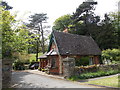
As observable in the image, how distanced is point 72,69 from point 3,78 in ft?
24.2

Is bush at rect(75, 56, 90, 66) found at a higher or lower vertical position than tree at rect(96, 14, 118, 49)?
lower

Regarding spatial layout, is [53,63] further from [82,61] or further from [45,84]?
[45,84]

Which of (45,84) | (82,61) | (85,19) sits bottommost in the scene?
(45,84)

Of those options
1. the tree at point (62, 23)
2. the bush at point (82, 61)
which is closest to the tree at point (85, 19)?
the tree at point (62, 23)

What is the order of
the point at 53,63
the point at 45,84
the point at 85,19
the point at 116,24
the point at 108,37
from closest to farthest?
the point at 45,84
the point at 53,63
the point at 108,37
the point at 116,24
the point at 85,19

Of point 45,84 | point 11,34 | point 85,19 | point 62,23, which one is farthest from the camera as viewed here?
point 62,23

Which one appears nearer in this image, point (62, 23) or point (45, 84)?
point (45, 84)

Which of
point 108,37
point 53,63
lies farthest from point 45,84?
point 108,37

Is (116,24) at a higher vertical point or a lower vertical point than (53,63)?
higher

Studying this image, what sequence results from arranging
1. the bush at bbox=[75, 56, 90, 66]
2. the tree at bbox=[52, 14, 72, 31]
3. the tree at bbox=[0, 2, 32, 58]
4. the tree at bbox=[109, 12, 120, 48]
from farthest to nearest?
1. the tree at bbox=[52, 14, 72, 31]
2. the tree at bbox=[109, 12, 120, 48]
3. the bush at bbox=[75, 56, 90, 66]
4. the tree at bbox=[0, 2, 32, 58]

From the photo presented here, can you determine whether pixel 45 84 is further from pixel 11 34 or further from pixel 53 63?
pixel 53 63

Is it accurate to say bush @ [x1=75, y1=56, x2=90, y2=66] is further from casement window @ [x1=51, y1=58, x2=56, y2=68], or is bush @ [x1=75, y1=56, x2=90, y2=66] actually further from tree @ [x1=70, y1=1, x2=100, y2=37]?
tree @ [x1=70, y1=1, x2=100, y2=37]

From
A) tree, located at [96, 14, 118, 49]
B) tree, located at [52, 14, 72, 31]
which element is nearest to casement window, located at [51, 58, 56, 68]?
tree, located at [96, 14, 118, 49]

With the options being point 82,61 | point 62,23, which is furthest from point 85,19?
point 82,61
